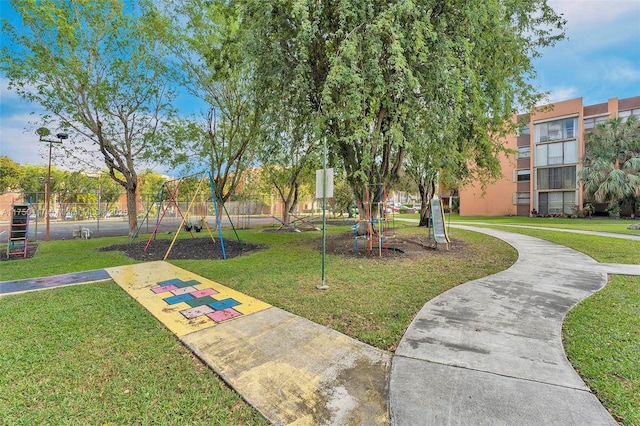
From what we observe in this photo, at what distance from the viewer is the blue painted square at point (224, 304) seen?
445cm

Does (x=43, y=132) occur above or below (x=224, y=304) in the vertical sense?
above

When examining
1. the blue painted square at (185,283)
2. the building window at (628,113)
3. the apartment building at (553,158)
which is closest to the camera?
the blue painted square at (185,283)

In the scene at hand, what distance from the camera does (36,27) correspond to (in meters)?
9.81

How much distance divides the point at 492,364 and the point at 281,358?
2.08 meters

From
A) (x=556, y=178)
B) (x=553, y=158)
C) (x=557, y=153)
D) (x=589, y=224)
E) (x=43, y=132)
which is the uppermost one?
(x=557, y=153)

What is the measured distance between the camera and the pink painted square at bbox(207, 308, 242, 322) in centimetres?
402

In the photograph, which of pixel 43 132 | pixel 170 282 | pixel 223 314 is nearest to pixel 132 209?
pixel 43 132

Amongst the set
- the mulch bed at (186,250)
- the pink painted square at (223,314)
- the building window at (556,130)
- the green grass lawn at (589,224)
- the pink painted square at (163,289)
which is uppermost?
the building window at (556,130)

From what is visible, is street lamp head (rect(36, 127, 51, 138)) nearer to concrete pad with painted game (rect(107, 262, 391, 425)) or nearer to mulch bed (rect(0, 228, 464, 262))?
mulch bed (rect(0, 228, 464, 262))

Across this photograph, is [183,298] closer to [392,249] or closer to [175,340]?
[175,340]

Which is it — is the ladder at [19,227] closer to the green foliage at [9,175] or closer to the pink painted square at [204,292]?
the pink painted square at [204,292]

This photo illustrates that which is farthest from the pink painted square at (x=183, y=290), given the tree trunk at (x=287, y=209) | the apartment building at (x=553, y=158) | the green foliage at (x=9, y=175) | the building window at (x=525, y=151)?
the green foliage at (x=9, y=175)

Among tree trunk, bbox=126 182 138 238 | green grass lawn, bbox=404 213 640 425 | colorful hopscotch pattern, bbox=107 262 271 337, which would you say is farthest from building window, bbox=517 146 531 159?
colorful hopscotch pattern, bbox=107 262 271 337

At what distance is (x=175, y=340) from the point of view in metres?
3.39
